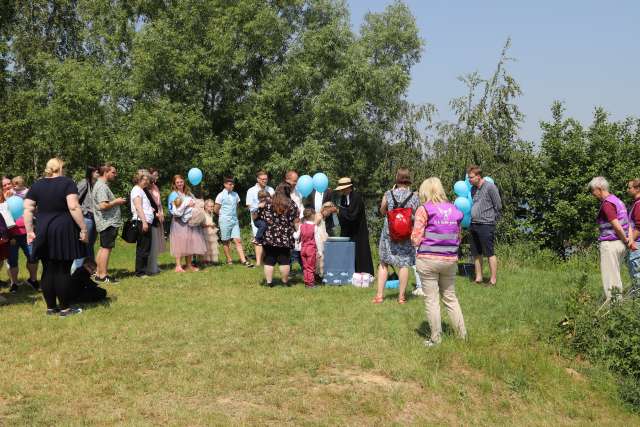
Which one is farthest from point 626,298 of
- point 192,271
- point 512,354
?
point 192,271

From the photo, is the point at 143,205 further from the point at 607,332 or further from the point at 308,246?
the point at 607,332

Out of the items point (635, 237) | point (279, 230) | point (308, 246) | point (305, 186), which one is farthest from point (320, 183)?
point (635, 237)

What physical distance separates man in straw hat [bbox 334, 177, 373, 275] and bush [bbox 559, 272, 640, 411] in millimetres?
3557

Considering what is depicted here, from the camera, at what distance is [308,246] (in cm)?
956

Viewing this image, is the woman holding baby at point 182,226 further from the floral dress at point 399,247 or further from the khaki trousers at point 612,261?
the khaki trousers at point 612,261

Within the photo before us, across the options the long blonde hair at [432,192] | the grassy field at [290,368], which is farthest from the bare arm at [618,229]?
the long blonde hair at [432,192]

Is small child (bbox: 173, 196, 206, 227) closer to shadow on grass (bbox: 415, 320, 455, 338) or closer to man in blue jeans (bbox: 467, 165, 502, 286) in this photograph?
man in blue jeans (bbox: 467, 165, 502, 286)

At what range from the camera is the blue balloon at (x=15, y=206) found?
29.6ft

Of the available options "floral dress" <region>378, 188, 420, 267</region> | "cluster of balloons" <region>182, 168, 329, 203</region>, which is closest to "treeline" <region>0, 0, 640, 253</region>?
"cluster of balloons" <region>182, 168, 329, 203</region>

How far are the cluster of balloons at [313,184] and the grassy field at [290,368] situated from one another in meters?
2.73

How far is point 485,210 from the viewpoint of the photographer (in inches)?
381

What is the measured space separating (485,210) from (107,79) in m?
21.1

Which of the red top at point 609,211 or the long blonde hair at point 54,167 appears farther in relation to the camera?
the long blonde hair at point 54,167

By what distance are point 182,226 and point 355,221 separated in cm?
330
